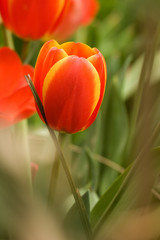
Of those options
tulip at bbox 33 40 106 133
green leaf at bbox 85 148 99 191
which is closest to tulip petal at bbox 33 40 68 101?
tulip at bbox 33 40 106 133

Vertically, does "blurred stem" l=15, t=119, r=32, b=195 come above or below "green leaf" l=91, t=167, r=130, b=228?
above

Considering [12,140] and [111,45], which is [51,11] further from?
[111,45]

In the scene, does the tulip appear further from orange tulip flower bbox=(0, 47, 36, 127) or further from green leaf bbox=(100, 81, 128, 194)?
green leaf bbox=(100, 81, 128, 194)

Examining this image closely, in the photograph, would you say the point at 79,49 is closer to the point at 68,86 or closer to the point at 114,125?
the point at 68,86

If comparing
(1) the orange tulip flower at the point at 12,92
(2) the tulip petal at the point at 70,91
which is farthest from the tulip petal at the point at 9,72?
(2) the tulip petal at the point at 70,91

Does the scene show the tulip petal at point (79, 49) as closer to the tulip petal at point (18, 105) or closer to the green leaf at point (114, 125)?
the tulip petal at point (18, 105)

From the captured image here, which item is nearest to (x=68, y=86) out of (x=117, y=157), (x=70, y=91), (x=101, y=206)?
(x=70, y=91)
